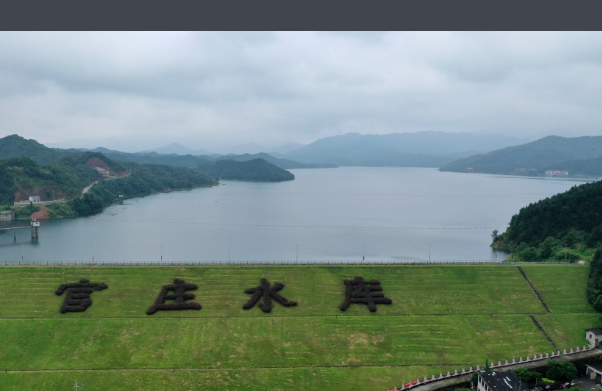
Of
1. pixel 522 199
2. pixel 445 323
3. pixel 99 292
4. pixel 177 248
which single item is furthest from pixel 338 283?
pixel 522 199

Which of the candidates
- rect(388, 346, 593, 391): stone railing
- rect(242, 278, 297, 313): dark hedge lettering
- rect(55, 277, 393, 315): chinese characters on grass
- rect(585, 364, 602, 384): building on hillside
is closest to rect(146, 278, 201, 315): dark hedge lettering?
rect(55, 277, 393, 315): chinese characters on grass

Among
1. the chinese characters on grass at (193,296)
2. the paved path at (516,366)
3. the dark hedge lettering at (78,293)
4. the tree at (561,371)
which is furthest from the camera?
the chinese characters on grass at (193,296)

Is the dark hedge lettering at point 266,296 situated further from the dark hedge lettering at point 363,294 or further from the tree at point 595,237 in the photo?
the tree at point 595,237

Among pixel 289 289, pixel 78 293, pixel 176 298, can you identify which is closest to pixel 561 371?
pixel 289 289

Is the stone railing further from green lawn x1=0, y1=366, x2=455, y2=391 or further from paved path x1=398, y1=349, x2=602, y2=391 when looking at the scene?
green lawn x1=0, y1=366, x2=455, y2=391

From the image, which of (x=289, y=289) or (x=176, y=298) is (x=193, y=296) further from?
(x=289, y=289)

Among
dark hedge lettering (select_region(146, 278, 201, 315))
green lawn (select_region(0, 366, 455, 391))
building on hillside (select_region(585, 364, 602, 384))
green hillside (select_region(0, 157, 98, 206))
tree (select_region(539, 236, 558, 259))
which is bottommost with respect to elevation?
green lawn (select_region(0, 366, 455, 391))

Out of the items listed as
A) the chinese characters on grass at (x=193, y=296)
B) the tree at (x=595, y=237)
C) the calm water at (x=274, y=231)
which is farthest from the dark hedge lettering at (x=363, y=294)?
the tree at (x=595, y=237)
